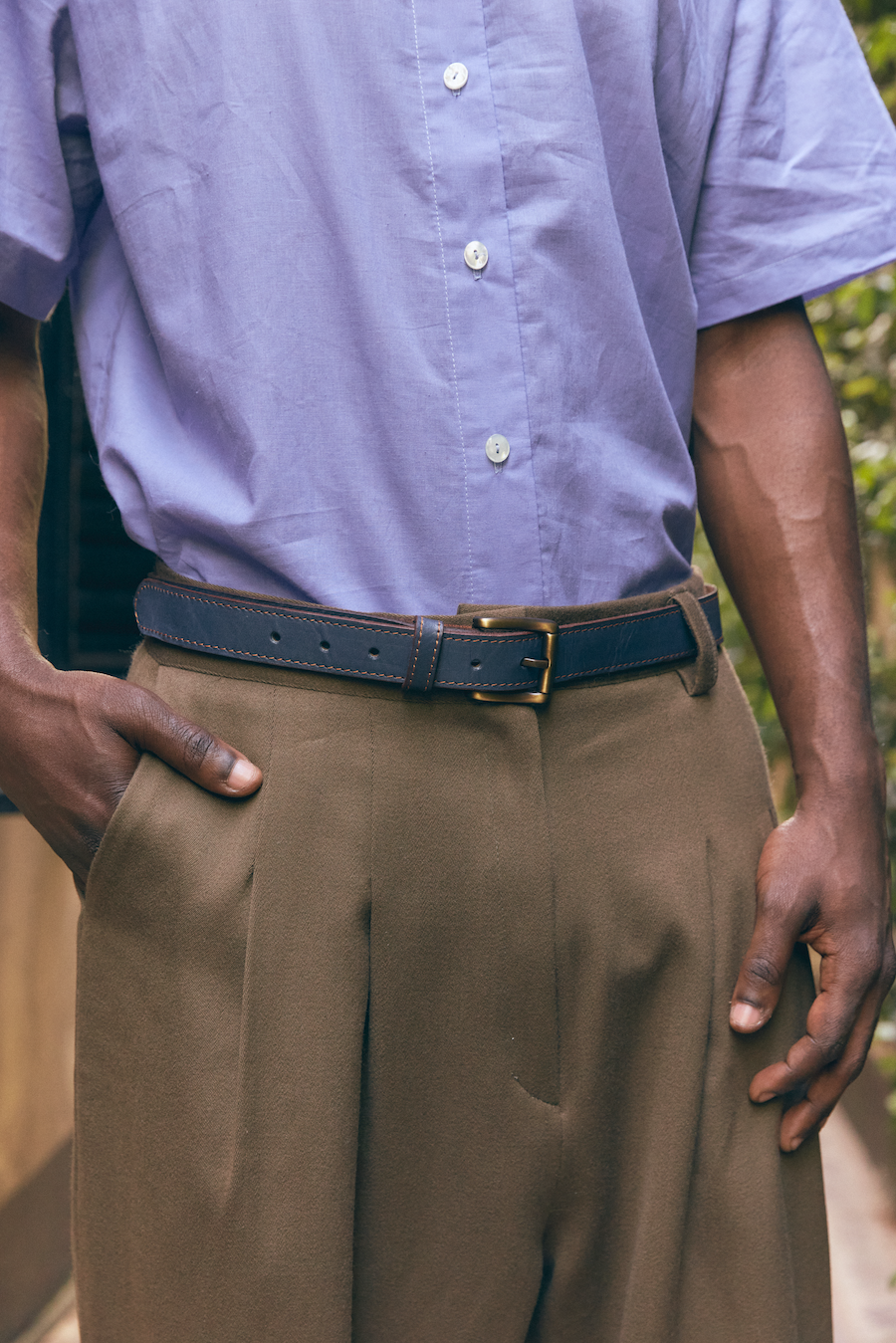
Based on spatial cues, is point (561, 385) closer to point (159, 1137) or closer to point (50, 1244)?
point (159, 1137)

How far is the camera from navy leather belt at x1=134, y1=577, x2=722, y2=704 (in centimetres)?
98

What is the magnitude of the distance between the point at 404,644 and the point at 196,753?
0.19m

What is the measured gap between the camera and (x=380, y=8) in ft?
3.30

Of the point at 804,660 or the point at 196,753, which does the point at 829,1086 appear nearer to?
the point at 804,660

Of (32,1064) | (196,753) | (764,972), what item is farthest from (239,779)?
(32,1064)

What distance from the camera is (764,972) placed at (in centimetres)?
106

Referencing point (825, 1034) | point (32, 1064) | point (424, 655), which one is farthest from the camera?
point (32, 1064)

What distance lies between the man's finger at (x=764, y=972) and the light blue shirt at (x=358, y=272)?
12.6 inches

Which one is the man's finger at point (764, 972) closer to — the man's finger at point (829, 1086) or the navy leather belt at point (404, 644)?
the man's finger at point (829, 1086)

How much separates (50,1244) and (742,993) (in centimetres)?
226

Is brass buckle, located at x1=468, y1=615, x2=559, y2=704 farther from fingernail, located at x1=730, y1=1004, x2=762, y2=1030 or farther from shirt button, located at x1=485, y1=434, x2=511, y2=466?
fingernail, located at x1=730, y1=1004, x2=762, y2=1030

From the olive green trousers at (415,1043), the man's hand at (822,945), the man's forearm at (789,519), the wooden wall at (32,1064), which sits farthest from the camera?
the wooden wall at (32,1064)

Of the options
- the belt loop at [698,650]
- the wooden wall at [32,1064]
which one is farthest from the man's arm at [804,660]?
the wooden wall at [32,1064]

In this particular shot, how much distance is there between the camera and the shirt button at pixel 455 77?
101 centimetres
